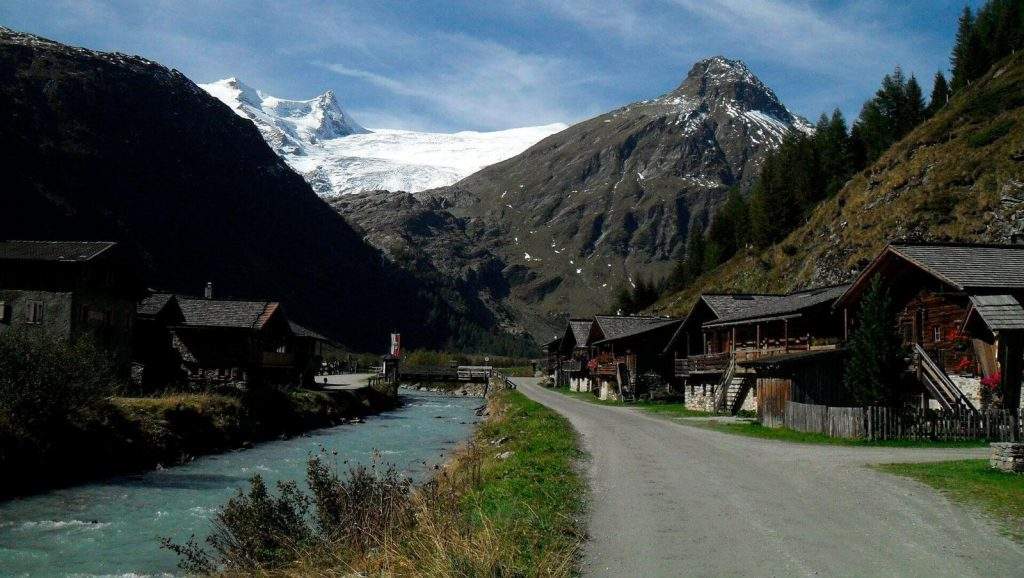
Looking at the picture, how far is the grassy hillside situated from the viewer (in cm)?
6205

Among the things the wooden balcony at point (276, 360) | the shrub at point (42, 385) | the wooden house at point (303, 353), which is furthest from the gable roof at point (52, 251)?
the wooden house at point (303, 353)

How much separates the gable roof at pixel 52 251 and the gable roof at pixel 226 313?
13452mm

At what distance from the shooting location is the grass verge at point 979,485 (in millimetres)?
13774

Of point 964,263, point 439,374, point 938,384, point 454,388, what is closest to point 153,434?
point 938,384

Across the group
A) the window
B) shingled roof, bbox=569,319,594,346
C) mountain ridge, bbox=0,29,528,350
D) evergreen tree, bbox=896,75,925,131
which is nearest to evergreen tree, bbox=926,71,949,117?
evergreen tree, bbox=896,75,925,131

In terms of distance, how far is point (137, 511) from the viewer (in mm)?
22375

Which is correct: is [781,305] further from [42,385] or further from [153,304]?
[153,304]

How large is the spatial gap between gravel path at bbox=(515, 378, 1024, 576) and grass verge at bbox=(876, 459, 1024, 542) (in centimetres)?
41

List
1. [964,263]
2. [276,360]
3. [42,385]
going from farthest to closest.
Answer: [276,360] → [964,263] → [42,385]

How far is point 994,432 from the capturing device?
27328mm

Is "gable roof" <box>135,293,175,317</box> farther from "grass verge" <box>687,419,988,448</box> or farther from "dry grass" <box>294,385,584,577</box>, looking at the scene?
"dry grass" <box>294,385,584,577</box>

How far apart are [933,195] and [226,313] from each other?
205 feet

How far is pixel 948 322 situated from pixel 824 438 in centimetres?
932

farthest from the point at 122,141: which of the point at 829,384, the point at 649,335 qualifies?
the point at 829,384
